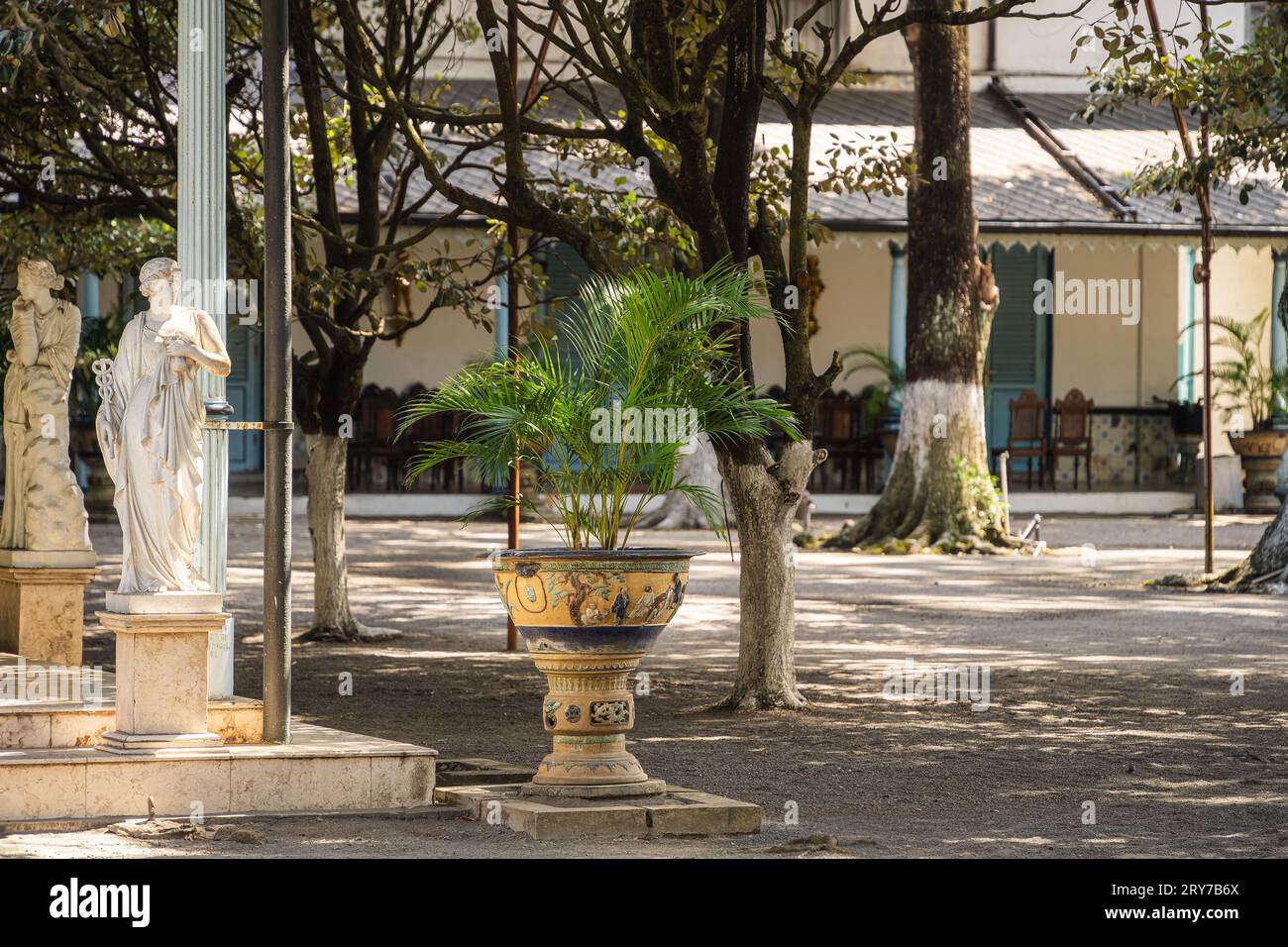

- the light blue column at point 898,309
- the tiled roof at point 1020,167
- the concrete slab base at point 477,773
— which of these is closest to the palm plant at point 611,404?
the concrete slab base at point 477,773

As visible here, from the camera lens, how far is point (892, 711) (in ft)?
35.1

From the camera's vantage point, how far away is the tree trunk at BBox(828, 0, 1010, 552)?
19625 millimetres

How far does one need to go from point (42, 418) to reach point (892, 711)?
16.0ft

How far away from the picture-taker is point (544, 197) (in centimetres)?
1307

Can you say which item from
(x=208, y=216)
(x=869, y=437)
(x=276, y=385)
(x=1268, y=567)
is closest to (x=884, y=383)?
(x=869, y=437)

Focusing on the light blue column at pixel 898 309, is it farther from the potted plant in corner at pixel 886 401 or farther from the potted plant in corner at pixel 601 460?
the potted plant in corner at pixel 601 460

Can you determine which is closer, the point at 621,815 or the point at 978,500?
the point at 621,815

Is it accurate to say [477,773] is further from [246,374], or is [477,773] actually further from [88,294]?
[246,374]

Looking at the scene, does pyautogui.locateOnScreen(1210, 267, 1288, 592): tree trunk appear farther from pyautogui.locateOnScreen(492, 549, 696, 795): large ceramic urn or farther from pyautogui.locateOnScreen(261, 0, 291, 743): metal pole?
pyautogui.locateOnScreen(261, 0, 291, 743): metal pole

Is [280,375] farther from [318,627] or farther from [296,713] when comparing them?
[318,627]

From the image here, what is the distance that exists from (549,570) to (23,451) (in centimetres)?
474

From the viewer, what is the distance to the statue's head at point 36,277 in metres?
10.8

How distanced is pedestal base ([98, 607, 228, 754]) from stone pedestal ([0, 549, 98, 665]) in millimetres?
3335

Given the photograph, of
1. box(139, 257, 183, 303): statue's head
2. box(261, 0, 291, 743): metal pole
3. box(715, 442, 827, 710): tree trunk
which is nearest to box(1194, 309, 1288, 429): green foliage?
box(715, 442, 827, 710): tree trunk
